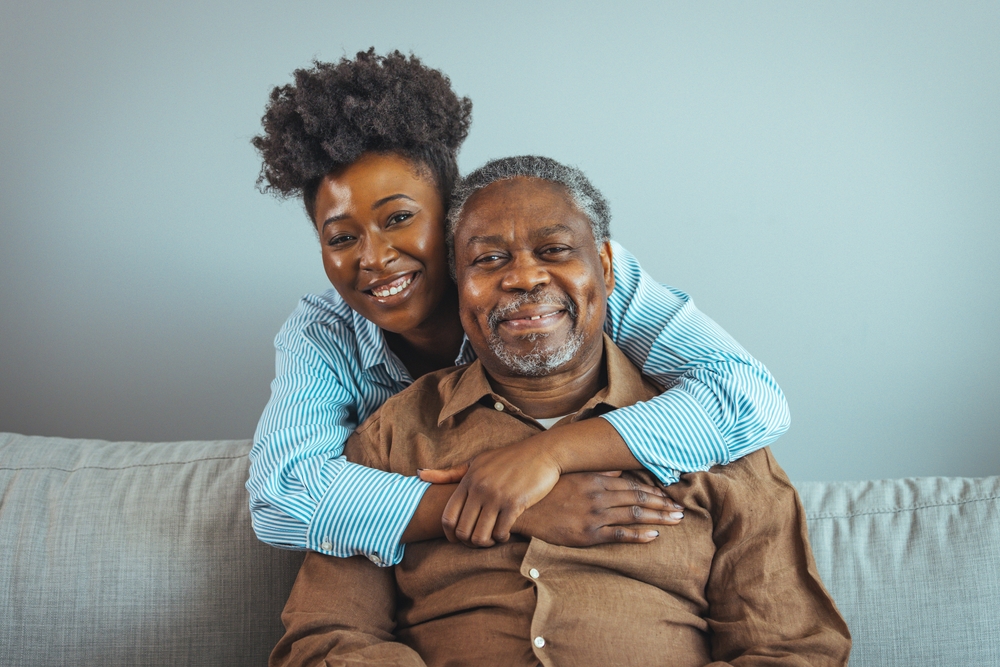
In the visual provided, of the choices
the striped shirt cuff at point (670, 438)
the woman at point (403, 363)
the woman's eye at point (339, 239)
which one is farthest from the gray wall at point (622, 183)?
the striped shirt cuff at point (670, 438)

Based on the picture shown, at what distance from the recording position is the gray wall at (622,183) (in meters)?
2.32

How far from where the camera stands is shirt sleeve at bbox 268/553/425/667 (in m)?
1.43

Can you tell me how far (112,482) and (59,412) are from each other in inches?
31.4

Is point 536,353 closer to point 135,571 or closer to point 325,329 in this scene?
point 325,329

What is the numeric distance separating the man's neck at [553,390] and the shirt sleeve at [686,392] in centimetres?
14

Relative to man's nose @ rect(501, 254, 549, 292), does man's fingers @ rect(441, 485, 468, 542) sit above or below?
below

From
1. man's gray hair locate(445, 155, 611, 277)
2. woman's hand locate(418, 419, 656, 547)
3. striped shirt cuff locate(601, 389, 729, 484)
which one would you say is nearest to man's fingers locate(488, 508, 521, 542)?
woman's hand locate(418, 419, 656, 547)

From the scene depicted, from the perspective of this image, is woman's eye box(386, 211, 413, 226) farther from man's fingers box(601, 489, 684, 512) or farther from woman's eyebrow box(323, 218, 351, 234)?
man's fingers box(601, 489, 684, 512)

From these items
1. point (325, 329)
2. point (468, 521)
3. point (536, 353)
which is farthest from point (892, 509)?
point (325, 329)

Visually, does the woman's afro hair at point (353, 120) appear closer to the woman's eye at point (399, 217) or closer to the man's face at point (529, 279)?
the woman's eye at point (399, 217)

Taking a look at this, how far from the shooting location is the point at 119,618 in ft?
5.97

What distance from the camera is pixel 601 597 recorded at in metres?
1.46

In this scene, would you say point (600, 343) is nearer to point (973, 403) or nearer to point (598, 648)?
point (598, 648)

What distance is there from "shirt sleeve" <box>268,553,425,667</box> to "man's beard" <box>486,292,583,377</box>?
0.48m
